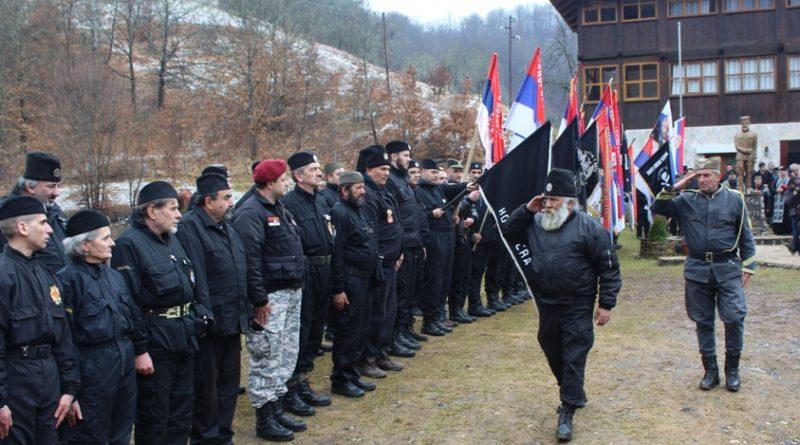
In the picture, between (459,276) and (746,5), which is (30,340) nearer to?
(459,276)

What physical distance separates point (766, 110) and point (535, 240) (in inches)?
1122

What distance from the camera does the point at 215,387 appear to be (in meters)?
5.00

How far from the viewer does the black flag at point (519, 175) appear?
6711 mm

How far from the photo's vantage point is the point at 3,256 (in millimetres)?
3654

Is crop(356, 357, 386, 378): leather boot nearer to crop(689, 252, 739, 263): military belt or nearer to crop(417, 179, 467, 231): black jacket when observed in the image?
crop(417, 179, 467, 231): black jacket

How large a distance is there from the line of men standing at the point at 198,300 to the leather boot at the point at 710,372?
293cm

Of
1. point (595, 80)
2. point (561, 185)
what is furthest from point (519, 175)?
point (595, 80)

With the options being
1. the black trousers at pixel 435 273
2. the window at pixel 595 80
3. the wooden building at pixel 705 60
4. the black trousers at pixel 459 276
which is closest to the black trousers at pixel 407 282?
the black trousers at pixel 435 273

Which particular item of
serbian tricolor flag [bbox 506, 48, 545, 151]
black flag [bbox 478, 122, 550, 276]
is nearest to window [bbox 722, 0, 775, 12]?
serbian tricolor flag [bbox 506, 48, 545, 151]

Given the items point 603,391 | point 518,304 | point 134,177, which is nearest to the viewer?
point 603,391

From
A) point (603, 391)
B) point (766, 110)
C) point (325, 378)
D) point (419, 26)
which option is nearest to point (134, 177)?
point (325, 378)

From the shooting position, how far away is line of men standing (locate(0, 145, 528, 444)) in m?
3.70

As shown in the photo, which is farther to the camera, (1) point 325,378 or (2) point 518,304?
(2) point 518,304

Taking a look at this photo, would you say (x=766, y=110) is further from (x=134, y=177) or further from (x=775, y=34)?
(x=134, y=177)
